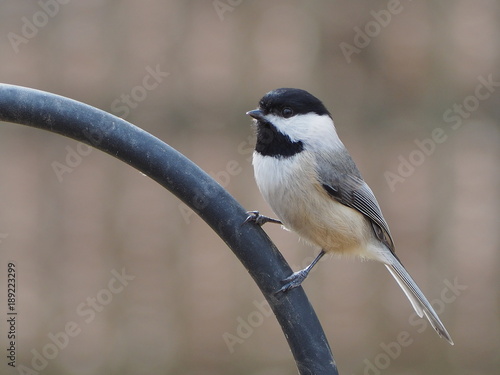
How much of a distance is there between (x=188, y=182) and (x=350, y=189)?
1133 mm

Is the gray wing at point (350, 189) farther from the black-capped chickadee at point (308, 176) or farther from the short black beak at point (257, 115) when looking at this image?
→ the short black beak at point (257, 115)

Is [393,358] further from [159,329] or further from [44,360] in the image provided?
[44,360]

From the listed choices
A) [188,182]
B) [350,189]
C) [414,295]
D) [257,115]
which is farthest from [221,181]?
[188,182]

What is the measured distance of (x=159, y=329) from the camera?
10.7 ft

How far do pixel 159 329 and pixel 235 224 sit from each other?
6.06 feet

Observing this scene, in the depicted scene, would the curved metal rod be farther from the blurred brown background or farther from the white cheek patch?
the blurred brown background

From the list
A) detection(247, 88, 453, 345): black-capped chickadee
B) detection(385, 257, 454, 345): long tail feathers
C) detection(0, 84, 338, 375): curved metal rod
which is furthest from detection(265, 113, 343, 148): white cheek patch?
detection(0, 84, 338, 375): curved metal rod

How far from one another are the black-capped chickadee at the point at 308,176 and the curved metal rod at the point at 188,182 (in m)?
0.70

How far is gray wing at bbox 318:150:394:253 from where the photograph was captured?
8.05 feet

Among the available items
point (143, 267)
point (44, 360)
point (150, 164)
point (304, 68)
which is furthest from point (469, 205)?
point (150, 164)

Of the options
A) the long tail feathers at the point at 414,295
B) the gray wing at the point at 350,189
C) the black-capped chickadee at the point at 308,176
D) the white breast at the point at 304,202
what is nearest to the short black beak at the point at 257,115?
the black-capped chickadee at the point at 308,176

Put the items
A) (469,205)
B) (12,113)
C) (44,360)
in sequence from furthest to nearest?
(469,205) < (44,360) < (12,113)

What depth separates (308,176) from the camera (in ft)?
7.79

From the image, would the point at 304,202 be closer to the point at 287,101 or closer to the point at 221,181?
the point at 287,101
